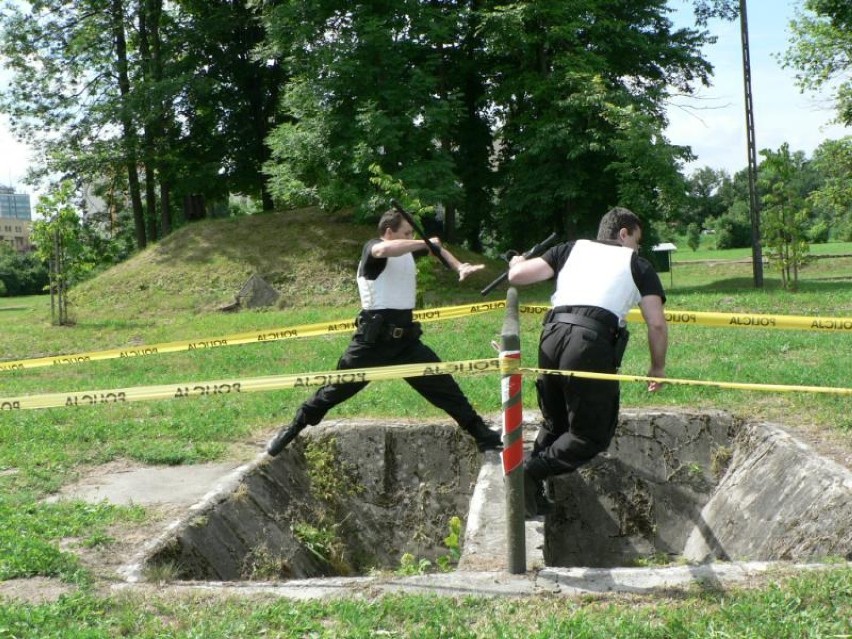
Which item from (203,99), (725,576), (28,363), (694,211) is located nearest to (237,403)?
(28,363)

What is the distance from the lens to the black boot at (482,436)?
7.14 m

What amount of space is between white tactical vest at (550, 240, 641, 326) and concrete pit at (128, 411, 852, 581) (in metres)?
1.49

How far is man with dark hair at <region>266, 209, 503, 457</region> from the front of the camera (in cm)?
673

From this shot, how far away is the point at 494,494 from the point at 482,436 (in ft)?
3.68

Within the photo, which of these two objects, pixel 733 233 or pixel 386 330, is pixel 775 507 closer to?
pixel 386 330

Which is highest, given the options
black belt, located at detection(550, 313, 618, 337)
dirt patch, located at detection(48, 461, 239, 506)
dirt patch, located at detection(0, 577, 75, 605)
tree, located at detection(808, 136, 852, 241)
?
tree, located at detection(808, 136, 852, 241)

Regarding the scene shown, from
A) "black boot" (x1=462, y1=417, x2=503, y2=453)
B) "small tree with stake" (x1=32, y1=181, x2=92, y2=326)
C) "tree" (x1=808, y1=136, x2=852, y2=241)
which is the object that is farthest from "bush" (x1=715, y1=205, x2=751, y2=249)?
"black boot" (x1=462, y1=417, x2=503, y2=453)

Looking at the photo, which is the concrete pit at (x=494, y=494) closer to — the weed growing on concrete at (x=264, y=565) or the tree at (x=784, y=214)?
the weed growing on concrete at (x=264, y=565)

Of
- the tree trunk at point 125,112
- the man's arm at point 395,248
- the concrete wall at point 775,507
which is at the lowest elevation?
the concrete wall at point 775,507

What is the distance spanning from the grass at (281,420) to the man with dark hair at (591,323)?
148cm

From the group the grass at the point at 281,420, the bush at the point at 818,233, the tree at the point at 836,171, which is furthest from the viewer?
the bush at the point at 818,233

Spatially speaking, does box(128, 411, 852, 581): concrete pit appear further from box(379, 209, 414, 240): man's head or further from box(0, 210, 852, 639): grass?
box(379, 209, 414, 240): man's head

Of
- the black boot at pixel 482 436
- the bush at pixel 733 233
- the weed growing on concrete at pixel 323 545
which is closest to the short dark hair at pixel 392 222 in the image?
the black boot at pixel 482 436

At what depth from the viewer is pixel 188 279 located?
76.8 feet
